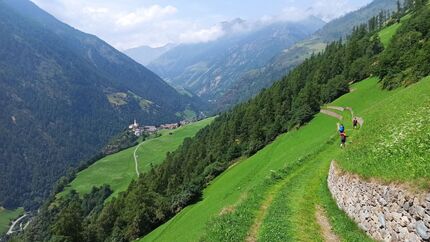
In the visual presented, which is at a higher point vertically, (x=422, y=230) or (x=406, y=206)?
(x=406, y=206)

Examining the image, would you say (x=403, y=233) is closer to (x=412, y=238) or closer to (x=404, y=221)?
(x=404, y=221)

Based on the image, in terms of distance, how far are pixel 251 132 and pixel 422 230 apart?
99975mm

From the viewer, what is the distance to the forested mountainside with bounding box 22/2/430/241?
88938mm

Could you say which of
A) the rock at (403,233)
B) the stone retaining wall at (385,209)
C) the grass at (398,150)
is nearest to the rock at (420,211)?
the stone retaining wall at (385,209)

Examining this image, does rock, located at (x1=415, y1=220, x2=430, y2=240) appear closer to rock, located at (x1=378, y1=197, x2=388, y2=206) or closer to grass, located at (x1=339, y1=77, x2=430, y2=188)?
grass, located at (x1=339, y1=77, x2=430, y2=188)

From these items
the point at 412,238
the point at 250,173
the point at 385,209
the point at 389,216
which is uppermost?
the point at 385,209

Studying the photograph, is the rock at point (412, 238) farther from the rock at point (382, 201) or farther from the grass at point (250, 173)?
the grass at point (250, 173)

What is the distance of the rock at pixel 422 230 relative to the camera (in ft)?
66.4

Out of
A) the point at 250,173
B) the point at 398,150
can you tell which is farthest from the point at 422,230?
the point at 250,173

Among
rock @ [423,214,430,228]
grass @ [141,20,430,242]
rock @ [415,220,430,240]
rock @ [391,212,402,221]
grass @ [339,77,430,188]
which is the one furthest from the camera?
grass @ [141,20,430,242]

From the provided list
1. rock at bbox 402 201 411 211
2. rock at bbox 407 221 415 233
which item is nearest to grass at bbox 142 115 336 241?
rock at bbox 402 201 411 211

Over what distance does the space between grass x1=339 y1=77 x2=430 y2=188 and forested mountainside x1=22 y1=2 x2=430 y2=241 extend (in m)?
44.8

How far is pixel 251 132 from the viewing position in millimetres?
120500

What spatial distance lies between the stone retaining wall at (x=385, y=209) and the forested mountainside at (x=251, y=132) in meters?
52.5
